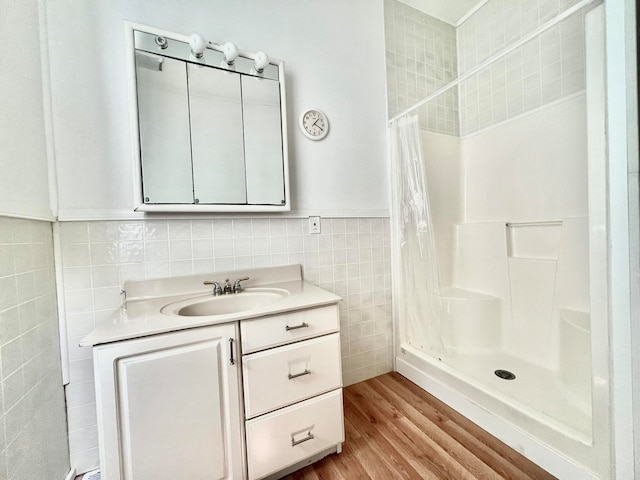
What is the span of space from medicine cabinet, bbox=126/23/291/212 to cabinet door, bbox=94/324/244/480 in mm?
630

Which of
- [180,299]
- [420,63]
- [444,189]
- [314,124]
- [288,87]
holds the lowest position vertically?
[180,299]

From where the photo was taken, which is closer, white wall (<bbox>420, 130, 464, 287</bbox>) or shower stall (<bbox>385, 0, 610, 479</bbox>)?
shower stall (<bbox>385, 0, 610, 479</bbox>)

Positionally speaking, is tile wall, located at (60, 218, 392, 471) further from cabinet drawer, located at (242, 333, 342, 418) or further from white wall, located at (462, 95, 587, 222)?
white wall, located at (462, 95, 587, 222)

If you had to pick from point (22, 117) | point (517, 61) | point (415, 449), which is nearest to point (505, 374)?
point (415, 449)

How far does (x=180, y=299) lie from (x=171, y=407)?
0.45m

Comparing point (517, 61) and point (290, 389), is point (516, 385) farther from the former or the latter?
point (517, 61)

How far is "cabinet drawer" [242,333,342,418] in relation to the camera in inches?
36.8

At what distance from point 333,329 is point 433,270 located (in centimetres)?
82

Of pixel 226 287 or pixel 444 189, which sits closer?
pixel 226 287

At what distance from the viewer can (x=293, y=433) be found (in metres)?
1.01

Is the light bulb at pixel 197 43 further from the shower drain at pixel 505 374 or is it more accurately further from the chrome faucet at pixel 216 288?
the shower drain at pixel 505 374

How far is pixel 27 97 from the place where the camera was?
916 mm

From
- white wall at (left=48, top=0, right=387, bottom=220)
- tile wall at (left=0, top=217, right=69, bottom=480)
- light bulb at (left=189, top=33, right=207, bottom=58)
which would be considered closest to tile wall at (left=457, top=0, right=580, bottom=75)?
white wall at (left=48, top=0, right=387, bottom=220)

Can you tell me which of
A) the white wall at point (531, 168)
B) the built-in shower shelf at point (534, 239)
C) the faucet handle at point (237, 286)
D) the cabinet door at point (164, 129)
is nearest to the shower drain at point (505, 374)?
the built-in shower shelf at point (534, 239)
